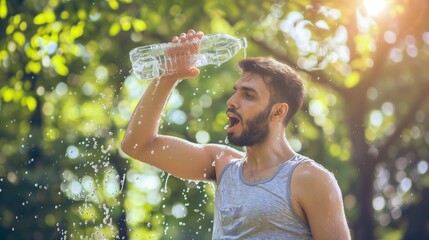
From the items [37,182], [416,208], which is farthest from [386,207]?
[37,182]

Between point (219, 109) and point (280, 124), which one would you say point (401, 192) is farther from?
point (280, 124)

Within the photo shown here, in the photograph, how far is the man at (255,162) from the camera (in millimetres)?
4043

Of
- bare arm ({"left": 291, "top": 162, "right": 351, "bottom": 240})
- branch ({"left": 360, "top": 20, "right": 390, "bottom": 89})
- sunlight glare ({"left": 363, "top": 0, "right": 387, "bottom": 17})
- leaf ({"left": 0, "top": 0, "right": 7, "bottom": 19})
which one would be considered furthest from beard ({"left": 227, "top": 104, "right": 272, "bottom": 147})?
leaf ({"left": 0, "top": 0, "right": 7, "bottom": 19})

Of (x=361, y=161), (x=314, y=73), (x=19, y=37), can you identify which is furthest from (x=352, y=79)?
(x=19, y=37)

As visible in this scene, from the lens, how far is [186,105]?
1410cm

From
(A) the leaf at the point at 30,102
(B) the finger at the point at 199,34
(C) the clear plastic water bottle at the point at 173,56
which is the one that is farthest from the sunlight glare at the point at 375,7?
(B) the finger at the point at 199,34

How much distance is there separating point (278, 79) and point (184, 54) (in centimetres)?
50

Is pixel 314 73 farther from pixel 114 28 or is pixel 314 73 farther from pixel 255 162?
pixel 255 162

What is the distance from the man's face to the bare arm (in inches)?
13.9

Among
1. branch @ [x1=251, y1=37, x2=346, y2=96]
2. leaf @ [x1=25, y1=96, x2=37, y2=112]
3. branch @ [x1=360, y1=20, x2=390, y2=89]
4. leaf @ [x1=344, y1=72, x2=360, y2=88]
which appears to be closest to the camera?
branch @ [x1=360, y1=20, x2=390, y2=89]

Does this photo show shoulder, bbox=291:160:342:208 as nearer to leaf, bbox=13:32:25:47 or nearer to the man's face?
the man's face

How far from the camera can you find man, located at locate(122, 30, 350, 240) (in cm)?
404

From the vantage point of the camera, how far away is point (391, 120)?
1545 cm

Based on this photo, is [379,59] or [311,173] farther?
[379,59]
